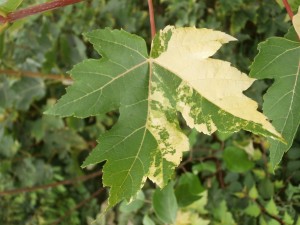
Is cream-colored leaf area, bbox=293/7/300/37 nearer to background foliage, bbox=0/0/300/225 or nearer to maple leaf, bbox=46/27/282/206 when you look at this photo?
maple leaf, bbox=46/27/282/206

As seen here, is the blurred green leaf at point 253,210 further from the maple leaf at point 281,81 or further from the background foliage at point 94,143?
the maple leaf at point 281,81

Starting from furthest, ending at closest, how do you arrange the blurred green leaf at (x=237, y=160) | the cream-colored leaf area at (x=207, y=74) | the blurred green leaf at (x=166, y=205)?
the blurred green leaf at (x=237, y=160) → the blurred green leaf at (x=166, y=205) → the cream-colored leaf area at (x=207, y=74)

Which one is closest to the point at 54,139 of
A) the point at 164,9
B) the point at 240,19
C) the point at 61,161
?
the point at 61,161

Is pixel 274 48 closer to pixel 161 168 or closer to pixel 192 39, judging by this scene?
pixel 192 39

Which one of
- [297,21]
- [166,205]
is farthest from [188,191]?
[297,21]

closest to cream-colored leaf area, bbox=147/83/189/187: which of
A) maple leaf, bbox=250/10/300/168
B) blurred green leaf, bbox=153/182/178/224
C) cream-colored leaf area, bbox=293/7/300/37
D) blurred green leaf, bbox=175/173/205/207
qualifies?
maple leaf, bbox=250/10/300/168

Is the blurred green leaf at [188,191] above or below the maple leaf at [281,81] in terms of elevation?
below

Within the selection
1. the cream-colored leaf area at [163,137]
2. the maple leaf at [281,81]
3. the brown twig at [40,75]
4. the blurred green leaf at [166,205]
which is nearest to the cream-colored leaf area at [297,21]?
the maple leaf at [281,81]

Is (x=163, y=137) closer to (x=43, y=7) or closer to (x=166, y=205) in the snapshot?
(x=43, y=7)
